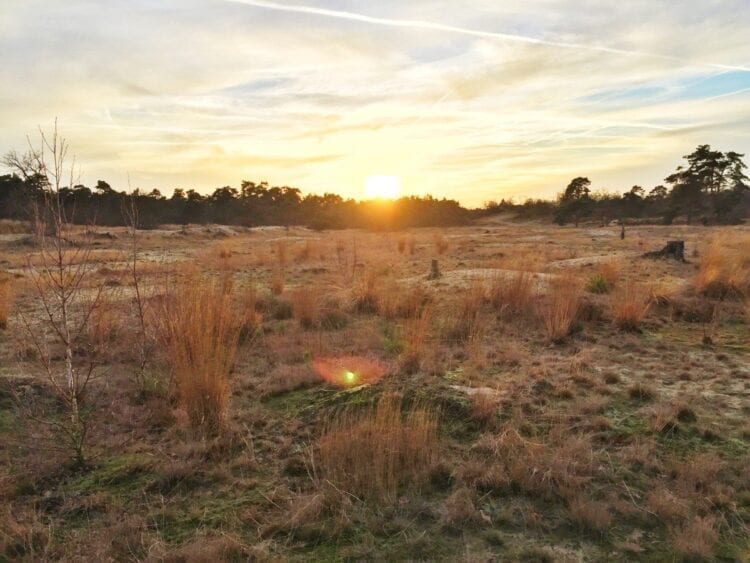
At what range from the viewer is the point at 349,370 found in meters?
5.40

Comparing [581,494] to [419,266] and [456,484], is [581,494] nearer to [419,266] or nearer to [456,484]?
[456,484]

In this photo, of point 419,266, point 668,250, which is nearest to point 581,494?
point 419,266

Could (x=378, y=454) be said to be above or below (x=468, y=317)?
below

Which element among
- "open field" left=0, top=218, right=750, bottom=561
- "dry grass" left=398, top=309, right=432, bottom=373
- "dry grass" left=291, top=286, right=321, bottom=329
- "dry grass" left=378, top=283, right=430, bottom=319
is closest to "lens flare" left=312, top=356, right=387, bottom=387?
"open field" left=0, top=218, right=750, bottom=561

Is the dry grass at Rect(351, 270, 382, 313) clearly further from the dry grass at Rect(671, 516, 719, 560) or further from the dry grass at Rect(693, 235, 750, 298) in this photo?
the dry grass at Rect(671, 516, 719, 560)

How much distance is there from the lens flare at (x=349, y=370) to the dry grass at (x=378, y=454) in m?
1.19

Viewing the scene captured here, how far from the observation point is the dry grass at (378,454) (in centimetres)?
323

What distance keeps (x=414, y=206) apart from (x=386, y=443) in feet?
192

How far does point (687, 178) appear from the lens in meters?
45.8

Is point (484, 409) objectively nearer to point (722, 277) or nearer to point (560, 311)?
point (560, 311)

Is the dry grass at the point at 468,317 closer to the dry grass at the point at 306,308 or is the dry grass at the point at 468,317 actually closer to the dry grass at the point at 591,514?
the dry grass at the point at 306,308

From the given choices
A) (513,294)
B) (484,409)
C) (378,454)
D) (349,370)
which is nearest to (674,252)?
(513,294)

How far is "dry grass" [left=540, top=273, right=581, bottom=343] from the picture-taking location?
6.42 metres

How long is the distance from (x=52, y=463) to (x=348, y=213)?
182ft
